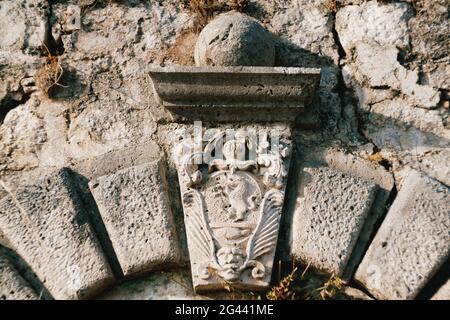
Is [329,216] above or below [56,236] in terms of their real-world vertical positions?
above

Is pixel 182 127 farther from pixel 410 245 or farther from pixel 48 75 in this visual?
pixel 410 245

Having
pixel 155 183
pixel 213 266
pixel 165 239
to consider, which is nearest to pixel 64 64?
pixel 155 183

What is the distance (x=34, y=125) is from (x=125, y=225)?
2.38 feet

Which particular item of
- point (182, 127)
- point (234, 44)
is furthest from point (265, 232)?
point (234, 44)

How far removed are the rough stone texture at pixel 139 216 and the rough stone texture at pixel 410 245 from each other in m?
0.81

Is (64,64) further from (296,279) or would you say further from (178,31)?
(296,279)

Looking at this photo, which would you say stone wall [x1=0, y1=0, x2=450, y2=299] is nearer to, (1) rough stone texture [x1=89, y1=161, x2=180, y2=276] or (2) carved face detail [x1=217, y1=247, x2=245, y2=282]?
(1) rough stone texture [x1=89, y1=161, x2=180, y2=276]

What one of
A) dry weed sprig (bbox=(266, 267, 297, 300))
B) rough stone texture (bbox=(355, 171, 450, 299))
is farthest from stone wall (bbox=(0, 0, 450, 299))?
dry weed sprig (bbox=(266, 267, 297, 300))

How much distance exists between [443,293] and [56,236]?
5.22 feet

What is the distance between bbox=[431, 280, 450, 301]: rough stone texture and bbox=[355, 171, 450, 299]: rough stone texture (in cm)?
7

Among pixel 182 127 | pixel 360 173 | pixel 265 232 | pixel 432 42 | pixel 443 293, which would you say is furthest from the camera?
pixel 432 42

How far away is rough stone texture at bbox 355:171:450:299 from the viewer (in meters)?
2.62

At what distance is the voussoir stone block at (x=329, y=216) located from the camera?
271cm

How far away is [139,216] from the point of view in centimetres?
279
